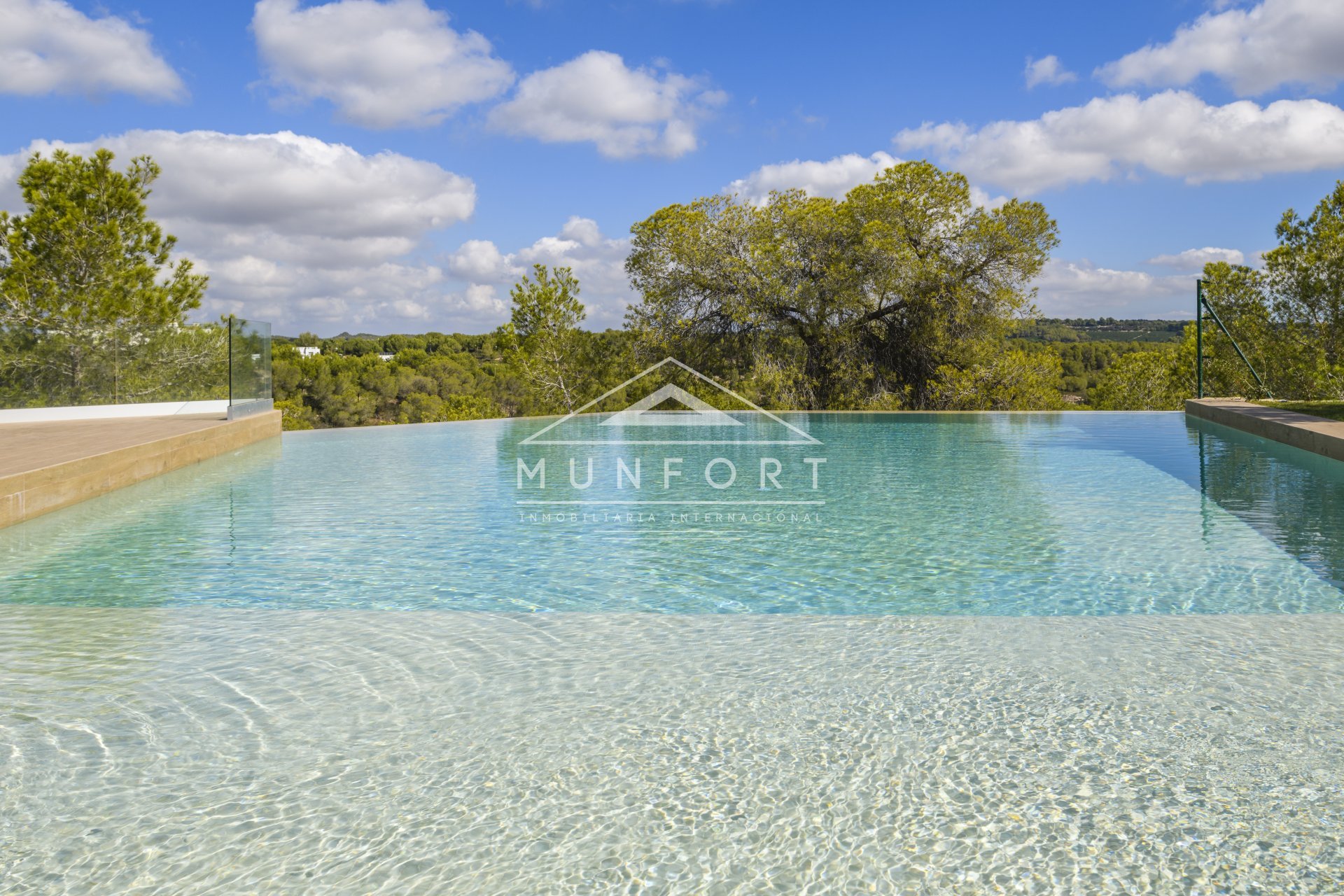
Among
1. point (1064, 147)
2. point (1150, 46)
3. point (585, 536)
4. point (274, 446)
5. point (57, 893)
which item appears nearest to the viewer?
point (57, 893)

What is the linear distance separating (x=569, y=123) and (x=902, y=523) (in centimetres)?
1659

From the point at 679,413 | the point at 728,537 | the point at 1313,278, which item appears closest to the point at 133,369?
the point at 679,413

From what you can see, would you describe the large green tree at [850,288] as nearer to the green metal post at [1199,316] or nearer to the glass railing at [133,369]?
the green metal post at [1199,316]

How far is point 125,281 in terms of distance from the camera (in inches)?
681

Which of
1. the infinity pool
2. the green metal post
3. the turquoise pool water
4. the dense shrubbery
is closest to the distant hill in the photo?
the dense shrubbery

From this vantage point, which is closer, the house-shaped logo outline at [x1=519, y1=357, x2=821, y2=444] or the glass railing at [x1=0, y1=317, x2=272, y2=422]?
the glass railing at [x1=0, y1=317, x2=272, y2=422]

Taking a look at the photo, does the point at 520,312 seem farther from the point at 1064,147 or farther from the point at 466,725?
the point at 466,725

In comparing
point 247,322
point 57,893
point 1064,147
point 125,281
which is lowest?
point 57,893

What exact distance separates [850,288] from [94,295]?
599 inches

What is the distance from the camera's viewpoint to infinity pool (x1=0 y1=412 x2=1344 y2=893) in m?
1.81

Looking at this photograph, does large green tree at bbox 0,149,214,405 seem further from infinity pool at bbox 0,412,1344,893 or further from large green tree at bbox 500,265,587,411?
large green tree at bbox 500,265,587,411

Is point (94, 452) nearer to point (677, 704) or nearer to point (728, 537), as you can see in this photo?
point (728, 537)

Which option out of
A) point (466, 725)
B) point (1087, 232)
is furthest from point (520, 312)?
point (466, 725)

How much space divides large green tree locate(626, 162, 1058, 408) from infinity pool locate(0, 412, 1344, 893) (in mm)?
12691
